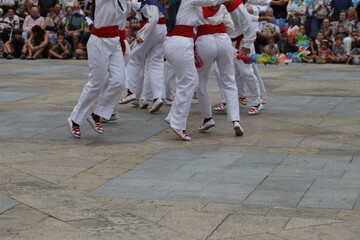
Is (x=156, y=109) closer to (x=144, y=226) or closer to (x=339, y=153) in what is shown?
(x=339, y=153)

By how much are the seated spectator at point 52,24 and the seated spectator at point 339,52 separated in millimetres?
8071

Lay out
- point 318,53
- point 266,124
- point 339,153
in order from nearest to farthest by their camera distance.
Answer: point 339,153
point 266,124
point 318,53

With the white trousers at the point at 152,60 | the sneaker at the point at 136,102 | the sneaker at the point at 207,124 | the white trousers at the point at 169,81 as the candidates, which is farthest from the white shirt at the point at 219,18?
the sneaker at the point at 136,102

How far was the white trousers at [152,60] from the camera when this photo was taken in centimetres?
1205

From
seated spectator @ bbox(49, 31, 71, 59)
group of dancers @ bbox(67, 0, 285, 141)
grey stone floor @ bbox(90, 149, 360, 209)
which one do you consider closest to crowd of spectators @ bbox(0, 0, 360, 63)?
seated spectator @ bbox(49, 31, 71, 59)

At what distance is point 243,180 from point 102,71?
117 inches

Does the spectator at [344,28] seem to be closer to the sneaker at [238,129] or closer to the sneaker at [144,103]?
the sneaker at [144,103]

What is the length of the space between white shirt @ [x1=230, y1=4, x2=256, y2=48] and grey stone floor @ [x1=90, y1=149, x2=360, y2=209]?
8.66 ft

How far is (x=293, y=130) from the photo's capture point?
10.5 m

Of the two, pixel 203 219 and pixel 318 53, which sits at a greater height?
pixel 203 219

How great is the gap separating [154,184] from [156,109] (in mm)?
4507

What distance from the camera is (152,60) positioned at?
40.0 feet

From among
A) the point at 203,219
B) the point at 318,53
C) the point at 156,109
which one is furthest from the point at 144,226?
the point at 318,53

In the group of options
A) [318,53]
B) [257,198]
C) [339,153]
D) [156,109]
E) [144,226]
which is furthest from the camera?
[318,53]
